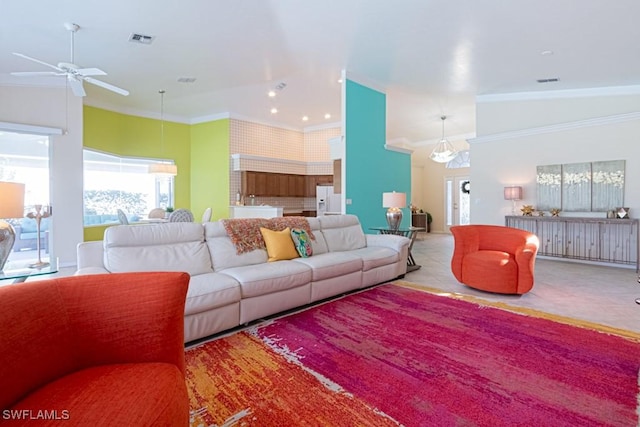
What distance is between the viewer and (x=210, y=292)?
2699 millimetres

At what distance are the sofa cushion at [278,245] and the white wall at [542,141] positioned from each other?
203 inches

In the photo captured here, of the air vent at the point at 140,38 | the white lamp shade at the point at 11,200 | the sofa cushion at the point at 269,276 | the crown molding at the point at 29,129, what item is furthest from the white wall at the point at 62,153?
the sofa cushion at the point at 269,276

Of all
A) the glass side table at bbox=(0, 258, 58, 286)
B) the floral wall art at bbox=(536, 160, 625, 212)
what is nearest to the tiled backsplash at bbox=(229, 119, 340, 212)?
the floral wall art at bbox=(536, 160, 625, 212)

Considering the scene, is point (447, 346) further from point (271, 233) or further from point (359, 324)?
point (271, 233)

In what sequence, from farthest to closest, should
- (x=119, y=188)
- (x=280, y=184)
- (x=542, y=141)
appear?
(x=280, y=184), (x=119, y=188), (x=542, y=141)

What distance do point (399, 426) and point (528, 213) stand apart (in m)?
6.14

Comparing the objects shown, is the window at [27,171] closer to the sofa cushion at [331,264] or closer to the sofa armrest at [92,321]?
the sofa cushion at [331,264]

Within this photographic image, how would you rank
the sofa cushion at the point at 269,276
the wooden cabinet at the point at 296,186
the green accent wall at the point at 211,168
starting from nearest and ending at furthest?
the sofa cushion at the point at 269,276 → the green accent wall at the point at 211,168 → the wooden cabinet at the point at 296,186

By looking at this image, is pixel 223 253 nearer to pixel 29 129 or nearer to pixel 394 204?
pixel 394 204

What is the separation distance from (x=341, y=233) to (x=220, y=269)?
194 centimetres

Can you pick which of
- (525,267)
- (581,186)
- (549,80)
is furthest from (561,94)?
(525,267)

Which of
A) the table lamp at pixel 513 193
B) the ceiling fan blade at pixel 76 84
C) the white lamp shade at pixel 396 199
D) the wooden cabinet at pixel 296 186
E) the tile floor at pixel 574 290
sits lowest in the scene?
the tile floor at pixel 574 290

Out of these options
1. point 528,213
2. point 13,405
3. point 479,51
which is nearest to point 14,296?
point 13,405

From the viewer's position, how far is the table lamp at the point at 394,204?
538 centimetres
